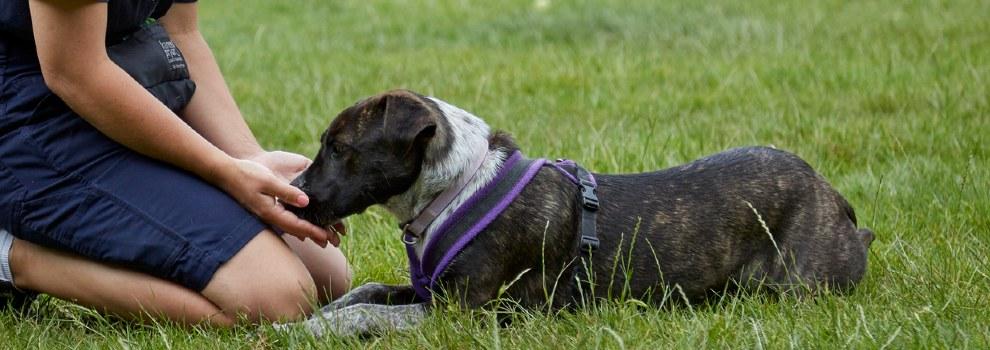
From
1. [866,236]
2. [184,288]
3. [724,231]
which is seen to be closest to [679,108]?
[866,236]

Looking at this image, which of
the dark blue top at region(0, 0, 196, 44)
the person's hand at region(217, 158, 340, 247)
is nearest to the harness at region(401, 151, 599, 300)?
the person's hand at region(217, 158, 340, 247)

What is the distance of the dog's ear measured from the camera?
404cm

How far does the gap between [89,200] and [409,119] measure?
3.38ft

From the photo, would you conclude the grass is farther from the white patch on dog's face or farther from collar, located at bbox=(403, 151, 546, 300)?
the white patch on dog's face

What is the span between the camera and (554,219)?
14.0 feet

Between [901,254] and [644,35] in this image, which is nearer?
[901,254]

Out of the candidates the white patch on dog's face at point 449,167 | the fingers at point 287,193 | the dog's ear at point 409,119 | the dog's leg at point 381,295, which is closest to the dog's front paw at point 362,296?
the dog's leg at point 381,295

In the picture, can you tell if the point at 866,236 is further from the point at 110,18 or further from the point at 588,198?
the point at 110,18

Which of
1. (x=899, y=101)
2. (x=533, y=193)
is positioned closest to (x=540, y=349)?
(x=533, y=193)

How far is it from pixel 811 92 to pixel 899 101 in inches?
22.1

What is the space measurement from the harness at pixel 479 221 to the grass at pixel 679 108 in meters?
0.25

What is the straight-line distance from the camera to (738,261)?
4512 millimetres

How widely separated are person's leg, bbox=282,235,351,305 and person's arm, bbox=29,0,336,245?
0.50m

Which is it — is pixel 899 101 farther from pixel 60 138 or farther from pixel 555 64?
pixel 60 138
